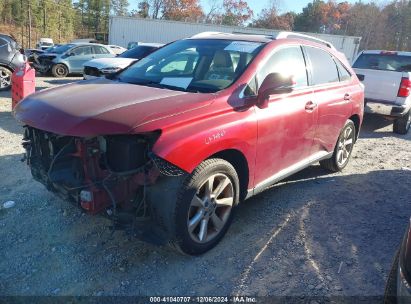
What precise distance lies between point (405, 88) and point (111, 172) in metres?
7.53

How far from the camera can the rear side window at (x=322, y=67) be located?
453 centimetres

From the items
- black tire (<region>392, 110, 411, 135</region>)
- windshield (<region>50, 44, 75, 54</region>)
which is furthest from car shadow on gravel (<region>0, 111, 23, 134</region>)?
windshield (<region>50, 44, 75, 54</region>)

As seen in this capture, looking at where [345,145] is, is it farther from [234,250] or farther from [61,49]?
[61,49]

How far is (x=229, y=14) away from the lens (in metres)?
70.1

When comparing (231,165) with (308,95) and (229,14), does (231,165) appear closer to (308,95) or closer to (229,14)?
(308,95)

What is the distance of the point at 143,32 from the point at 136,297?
95.0ft

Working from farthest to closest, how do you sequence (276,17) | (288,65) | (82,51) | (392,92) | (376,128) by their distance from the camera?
(276,17) → (82,51) → (376,128) → (392,92) → (288,65)

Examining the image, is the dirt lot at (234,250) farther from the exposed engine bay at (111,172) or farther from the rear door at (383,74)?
the rear door at (383,74)

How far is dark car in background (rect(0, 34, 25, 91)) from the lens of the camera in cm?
1062

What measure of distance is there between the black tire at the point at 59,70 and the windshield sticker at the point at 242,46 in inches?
545

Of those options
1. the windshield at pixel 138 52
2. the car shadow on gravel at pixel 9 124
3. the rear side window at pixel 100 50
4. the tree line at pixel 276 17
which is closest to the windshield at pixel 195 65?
the car shadow on gravel at pixel 9 124

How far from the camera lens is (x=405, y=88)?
27.2 feet

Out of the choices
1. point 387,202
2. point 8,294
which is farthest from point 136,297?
point 387,202

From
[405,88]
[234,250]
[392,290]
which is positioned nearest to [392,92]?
[405,88]
